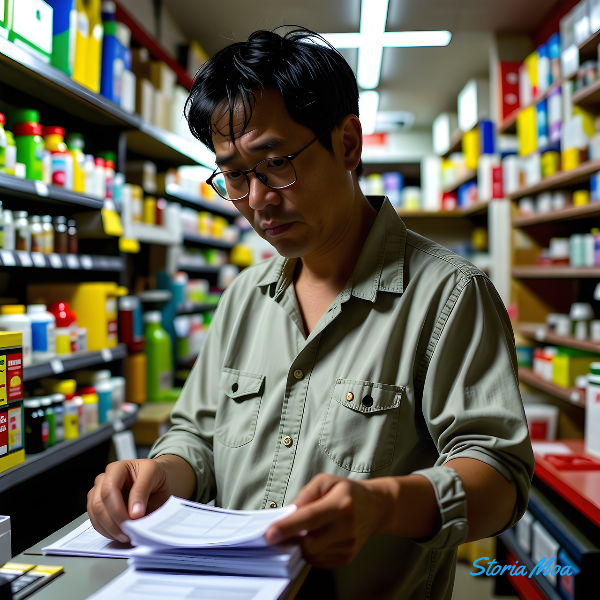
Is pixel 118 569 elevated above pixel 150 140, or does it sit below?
below

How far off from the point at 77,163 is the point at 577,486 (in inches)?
99.4

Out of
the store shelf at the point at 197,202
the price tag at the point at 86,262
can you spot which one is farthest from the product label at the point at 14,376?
the store shelf at the point at 197,202

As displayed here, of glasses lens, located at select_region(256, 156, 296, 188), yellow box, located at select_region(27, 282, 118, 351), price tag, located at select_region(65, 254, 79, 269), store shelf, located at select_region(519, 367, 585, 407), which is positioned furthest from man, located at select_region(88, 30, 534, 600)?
store shelf, located at select_region(519, 367, 585, 407)

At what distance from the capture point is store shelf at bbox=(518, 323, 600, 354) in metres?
2.94

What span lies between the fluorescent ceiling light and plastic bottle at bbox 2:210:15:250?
430cm

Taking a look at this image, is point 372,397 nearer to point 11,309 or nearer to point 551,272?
point 11,309

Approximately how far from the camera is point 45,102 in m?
2.47

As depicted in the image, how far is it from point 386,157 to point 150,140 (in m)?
4.01

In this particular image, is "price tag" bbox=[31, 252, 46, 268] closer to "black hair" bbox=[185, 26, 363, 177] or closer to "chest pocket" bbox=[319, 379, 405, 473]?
"black hair" bbox=[185, 26, 363, 177]

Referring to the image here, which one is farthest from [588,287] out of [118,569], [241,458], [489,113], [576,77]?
[118,569]

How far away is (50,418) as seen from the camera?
2.15 metres

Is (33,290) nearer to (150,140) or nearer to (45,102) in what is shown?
(45,102)

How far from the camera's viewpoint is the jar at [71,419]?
229cm

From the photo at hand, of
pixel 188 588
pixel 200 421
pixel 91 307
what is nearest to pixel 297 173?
pixel 200 421
